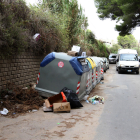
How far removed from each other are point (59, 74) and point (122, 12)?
26.2 m

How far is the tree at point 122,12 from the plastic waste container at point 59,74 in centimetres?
1868

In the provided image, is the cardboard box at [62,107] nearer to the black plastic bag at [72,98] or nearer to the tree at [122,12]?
the black plastic bag at [72,98]

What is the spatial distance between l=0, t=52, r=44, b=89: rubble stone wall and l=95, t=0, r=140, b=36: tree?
17.5 metres

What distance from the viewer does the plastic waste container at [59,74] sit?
21.7 feet

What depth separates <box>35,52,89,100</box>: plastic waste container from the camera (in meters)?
6.61

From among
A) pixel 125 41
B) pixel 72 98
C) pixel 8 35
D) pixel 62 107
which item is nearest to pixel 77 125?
pixel 62 107

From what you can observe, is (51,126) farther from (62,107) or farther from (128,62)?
(128,62)

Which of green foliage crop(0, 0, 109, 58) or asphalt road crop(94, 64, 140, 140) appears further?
green foliage crop(0, 0, 109, 58)

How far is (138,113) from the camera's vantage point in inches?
233

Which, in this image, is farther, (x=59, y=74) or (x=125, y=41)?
(x=125, y=41)

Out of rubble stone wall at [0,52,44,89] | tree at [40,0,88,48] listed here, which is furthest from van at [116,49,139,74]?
rubble stone wall at [0,52,44,89]

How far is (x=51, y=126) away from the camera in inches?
179

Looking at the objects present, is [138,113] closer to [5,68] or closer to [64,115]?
[64,115]

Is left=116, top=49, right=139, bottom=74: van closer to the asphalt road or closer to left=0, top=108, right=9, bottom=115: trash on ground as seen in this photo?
the asphalt road
